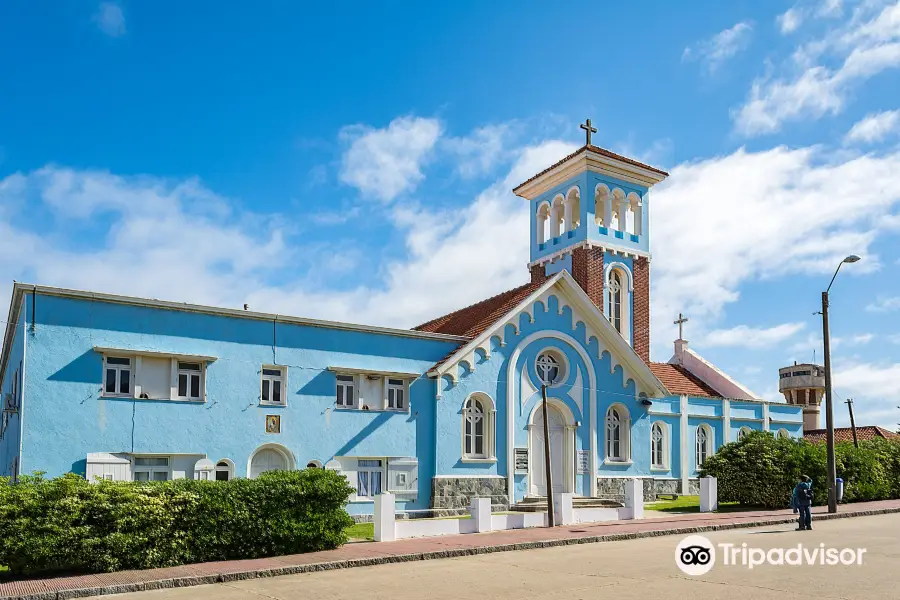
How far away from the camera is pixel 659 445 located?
35.4 m

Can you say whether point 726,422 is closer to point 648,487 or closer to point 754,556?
point 648,487

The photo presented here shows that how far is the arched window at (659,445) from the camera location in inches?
1378

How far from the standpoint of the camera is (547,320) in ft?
97.8

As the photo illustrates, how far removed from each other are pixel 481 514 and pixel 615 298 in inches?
595

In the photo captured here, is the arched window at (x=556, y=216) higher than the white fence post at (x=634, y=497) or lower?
higher

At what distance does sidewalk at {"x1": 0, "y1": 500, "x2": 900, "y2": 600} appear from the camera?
46.0ft

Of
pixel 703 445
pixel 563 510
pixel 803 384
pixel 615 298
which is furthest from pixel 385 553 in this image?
pixel 803 384

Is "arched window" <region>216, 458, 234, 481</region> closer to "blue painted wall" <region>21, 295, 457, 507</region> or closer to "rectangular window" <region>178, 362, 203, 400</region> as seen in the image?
"blue painted wall" <region>21, 295, 457, 507</region>

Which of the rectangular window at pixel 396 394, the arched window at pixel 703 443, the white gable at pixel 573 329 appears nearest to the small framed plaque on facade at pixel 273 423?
the rectangular window at pixel 396 394

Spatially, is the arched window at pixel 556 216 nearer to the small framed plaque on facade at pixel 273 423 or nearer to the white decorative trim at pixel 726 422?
the white decorative trim at pixel 726 422

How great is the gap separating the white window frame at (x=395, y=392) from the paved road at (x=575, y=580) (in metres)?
8.57

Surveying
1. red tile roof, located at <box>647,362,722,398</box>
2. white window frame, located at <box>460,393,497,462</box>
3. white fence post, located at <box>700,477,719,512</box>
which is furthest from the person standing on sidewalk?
red tile roof, located at <box>647,362,722,398</box>

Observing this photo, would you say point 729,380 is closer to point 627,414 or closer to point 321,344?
point 627,414

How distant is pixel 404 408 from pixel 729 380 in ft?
65.8
